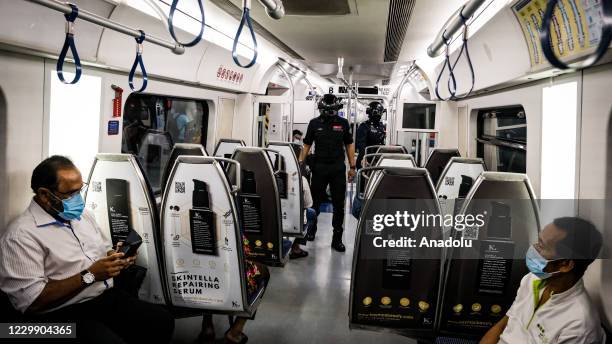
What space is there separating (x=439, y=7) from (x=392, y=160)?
4.93 feet

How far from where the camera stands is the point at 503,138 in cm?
480

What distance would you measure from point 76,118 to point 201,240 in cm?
176

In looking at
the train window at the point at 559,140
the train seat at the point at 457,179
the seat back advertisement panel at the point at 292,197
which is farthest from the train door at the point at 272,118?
the train window at the point at 559,140

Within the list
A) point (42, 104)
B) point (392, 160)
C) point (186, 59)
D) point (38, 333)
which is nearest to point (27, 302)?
point (38, 333)

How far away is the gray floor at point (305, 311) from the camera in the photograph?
333cm

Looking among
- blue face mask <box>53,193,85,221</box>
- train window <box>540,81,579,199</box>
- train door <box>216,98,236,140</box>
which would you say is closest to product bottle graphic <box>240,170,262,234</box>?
blue face mask <box>53,193,85,221</box>

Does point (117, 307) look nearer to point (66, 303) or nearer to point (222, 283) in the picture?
point (66, 303)

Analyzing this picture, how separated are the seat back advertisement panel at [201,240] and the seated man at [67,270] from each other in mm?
242

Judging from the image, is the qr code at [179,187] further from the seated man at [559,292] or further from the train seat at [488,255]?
the seated man at [559,292]

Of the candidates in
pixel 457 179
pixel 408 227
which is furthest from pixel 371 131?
pixel 408 227

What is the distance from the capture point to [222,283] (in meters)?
2.88

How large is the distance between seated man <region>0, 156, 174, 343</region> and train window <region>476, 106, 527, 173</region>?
11.3 ft

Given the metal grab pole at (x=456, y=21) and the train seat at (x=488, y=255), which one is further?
the metal grab pole at (x=456, y=21)

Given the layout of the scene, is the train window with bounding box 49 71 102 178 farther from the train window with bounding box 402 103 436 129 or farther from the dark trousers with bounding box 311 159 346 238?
the train window with bounding box 402 103 436 129
